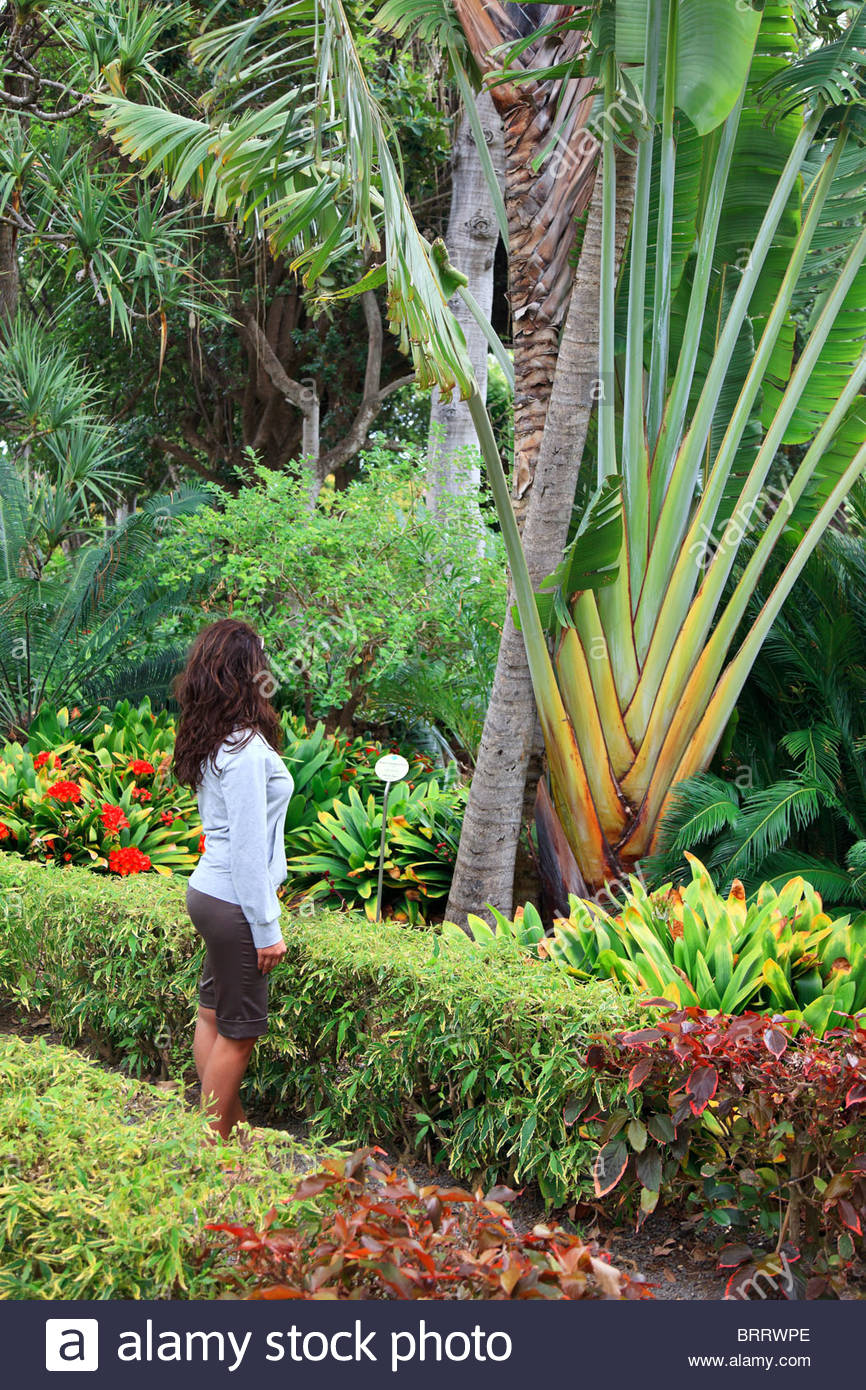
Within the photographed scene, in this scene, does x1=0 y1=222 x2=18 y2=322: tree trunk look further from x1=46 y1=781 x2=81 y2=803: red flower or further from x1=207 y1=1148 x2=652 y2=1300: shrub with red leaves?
x1=207 y1=1148 x2=652 y2=1300: shrub with red leaves

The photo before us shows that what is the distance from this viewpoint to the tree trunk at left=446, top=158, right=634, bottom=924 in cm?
499

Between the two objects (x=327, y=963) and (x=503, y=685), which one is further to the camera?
(x=503, y=685)

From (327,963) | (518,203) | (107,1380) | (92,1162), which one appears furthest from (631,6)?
(107,1380)

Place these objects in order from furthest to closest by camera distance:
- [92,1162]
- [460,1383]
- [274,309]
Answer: [274,309] → [92,1162] → [460,1383]

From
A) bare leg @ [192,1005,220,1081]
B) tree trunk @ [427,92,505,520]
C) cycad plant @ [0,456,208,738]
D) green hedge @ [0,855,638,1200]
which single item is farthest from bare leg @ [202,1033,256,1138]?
tree trunk @ [427,92,505,520]

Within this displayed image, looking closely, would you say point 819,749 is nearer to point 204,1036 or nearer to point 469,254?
point 204,1036

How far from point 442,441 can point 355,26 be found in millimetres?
4248

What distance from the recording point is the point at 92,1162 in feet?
7.79

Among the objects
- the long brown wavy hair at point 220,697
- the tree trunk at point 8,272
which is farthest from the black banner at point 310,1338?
the tree trunk at point 8,272

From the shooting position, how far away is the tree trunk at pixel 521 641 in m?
4.99

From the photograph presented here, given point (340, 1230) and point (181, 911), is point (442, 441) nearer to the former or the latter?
point (181, 911)

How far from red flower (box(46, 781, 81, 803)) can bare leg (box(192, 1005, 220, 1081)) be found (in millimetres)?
2863

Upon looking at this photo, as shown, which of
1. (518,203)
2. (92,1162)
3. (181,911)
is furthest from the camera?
(518,203)

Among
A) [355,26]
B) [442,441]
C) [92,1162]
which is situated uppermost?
[355,26]
